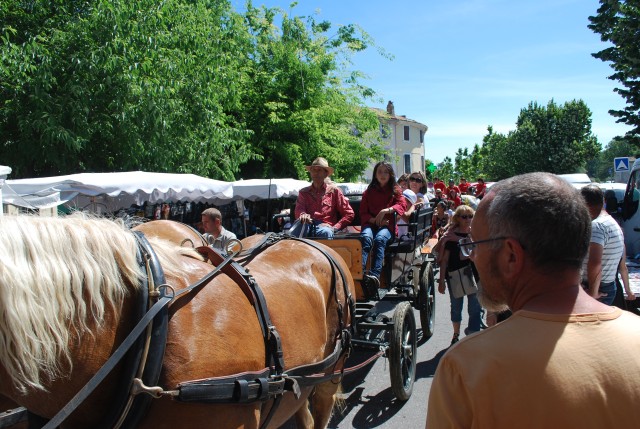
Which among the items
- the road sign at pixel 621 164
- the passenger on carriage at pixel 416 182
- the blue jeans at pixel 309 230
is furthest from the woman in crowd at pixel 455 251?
the road sign at pixel 621 164

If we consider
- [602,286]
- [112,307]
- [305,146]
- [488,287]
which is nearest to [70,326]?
[112,307]

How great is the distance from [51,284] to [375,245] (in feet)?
13.3

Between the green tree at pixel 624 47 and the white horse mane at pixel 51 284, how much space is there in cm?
1200

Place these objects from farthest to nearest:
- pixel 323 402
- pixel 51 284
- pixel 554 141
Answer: pixel 554 141, pixel 323 402, pixel 51 284

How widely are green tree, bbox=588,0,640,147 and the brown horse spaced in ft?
38.4

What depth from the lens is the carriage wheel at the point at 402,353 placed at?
4.73m

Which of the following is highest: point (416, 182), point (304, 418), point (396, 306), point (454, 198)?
point (416, 182)

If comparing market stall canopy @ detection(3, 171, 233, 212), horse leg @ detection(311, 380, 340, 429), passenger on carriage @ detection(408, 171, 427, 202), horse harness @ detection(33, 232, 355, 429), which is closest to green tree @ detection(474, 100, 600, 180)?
passenger on carriage @ detection(408, 171, 427, 202)

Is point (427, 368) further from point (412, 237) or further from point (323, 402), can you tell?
point (323, 402)

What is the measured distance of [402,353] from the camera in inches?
191

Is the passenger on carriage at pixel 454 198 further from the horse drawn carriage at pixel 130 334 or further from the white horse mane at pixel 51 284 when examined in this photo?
the white horse mane at pixel 51 284

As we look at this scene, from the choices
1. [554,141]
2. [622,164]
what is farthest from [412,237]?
[554,141]

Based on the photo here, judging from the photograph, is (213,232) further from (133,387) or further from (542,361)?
(542,361)

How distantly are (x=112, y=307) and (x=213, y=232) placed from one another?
459cm
